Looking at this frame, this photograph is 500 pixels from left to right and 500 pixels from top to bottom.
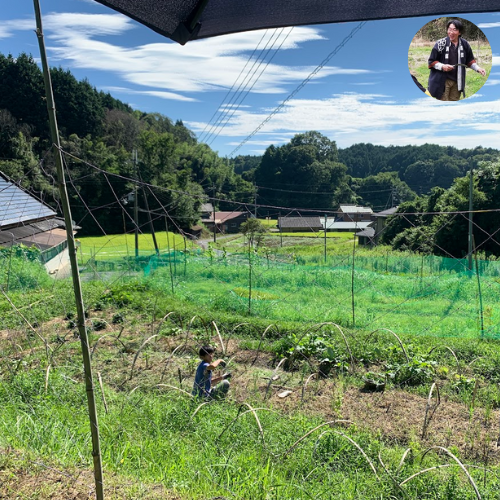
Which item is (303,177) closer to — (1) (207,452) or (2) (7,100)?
(2) (7,100)

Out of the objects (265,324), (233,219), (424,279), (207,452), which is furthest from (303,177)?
(207,452)

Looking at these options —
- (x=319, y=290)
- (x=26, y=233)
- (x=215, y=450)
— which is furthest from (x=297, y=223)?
(x=215, y=450)

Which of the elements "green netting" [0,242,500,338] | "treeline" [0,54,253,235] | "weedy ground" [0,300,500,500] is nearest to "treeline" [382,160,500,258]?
"green netting" [0,242,500,338]

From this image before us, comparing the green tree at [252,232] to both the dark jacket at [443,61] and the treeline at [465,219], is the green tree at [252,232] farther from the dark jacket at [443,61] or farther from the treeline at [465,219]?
the dark jacket at [443,61]

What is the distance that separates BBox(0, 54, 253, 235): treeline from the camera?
29016mm

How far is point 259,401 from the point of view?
4453 millimetres

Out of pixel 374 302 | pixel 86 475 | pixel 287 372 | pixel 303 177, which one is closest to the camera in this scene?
pixel 86 475

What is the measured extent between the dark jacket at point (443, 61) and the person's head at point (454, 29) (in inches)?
1.0

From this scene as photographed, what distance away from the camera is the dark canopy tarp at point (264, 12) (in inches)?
59.1

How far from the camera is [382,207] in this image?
58.8 meters

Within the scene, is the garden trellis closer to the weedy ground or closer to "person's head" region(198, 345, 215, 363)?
the weedy ground

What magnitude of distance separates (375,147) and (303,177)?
31.9 metres

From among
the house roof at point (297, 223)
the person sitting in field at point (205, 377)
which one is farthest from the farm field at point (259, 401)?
the house roof at point (297, 223)

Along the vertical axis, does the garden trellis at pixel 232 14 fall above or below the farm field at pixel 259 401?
above
